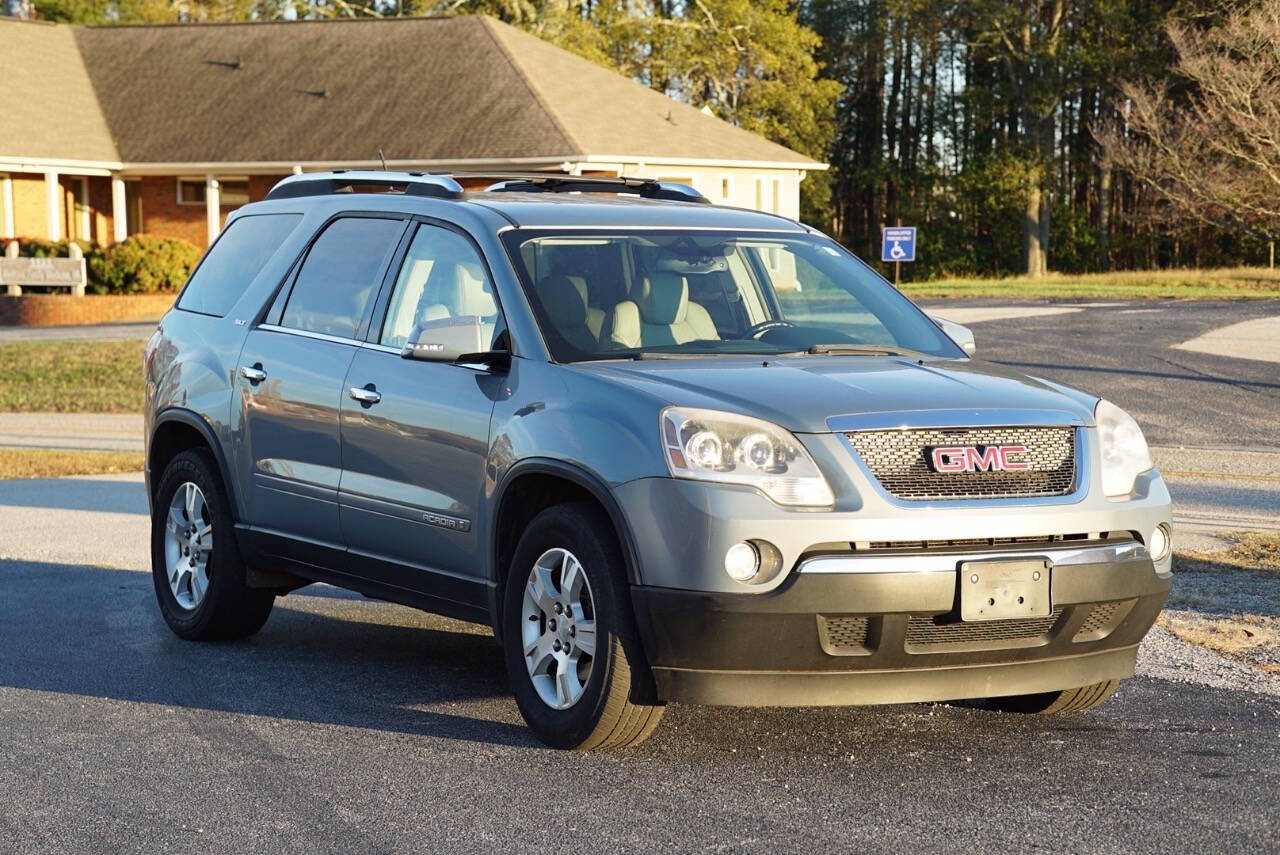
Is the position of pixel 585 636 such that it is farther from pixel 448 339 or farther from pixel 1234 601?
pixel 1234 601

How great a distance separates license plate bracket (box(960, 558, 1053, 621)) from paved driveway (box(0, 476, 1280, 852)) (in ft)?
1.79

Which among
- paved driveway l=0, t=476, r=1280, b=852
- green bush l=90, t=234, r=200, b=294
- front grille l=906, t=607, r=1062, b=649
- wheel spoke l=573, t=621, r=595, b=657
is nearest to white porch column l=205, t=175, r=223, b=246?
green bush l=90, t=234, r=200, b=294

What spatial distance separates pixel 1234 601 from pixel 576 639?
420 cm

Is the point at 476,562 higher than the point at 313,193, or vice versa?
the point at 313,193

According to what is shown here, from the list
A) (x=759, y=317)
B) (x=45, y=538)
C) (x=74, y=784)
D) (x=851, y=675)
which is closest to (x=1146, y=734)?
(x=851, y=675)

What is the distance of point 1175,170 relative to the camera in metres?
53.3

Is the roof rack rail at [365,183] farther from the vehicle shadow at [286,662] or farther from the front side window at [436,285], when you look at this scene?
the vehicle shadow at [286,662]

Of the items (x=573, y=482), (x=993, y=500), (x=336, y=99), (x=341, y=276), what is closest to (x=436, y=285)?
(x=341, y=276)

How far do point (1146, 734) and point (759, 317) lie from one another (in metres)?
2.18

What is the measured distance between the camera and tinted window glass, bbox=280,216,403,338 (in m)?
7.42

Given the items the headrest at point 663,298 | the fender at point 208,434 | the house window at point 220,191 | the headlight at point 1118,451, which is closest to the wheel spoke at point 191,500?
the fender at point 208,434

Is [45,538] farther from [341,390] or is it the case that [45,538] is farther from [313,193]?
[341,390]

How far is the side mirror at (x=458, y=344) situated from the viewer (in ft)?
21.2

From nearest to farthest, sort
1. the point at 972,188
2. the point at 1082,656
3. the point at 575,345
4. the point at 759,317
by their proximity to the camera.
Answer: the point at 1082,656 → the point at 575,345 → the point at 759,317 → the point at 972,188
